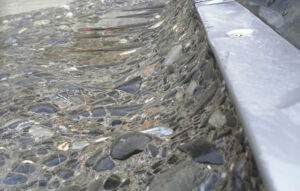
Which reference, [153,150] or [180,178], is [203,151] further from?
[153,150]

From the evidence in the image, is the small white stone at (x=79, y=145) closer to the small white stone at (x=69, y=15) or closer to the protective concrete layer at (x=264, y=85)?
the protective concrete layer at (x=264, y=85)

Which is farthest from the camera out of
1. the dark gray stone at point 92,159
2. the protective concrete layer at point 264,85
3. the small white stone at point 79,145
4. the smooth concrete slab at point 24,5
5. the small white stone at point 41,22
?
the smooth concrete slab at point 24,5

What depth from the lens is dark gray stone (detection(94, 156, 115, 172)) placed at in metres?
1.57

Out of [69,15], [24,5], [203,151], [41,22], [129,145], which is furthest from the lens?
[24,5]

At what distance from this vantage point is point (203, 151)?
1.29 meters

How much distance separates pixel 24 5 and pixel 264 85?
4.36 metres

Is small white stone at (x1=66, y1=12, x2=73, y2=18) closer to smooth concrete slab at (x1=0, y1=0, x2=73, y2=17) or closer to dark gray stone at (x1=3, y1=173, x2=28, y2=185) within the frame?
smooth concrete slab at (x1=0, y1=0, x2=73, y2=17)

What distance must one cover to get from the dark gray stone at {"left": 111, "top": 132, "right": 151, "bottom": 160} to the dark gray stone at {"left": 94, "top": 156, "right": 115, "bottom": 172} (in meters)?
0.02

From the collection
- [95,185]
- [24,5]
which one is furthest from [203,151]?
[24,5]

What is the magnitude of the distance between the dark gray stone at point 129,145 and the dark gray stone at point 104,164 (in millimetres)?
23

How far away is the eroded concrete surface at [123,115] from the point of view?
4.22 feet

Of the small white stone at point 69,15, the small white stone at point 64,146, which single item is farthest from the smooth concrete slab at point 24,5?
the small white stone at point 64,146

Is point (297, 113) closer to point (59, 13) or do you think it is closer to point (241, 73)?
point (241, 73)

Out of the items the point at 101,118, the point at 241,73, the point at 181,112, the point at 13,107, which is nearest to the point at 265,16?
the point at 181,112
